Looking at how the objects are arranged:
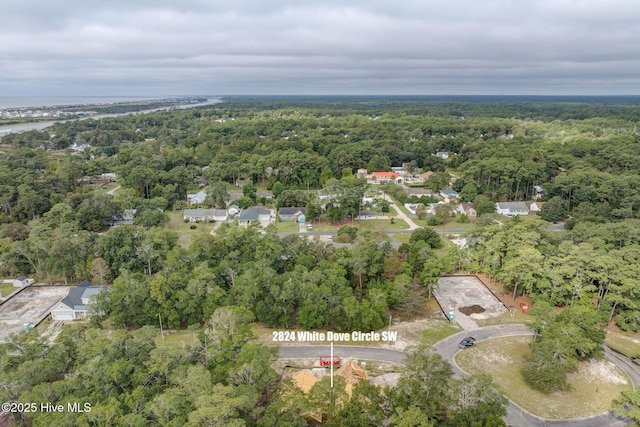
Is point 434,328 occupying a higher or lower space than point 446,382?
lower

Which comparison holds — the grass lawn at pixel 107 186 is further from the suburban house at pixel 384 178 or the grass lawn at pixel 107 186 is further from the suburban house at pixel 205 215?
the suburban house at pixel 384 178

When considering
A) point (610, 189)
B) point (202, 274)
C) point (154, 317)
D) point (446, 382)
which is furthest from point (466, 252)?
point (610, 189)

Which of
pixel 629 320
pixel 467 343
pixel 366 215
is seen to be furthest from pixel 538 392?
pixel 366 215

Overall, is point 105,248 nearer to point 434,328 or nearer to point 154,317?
point 154,317

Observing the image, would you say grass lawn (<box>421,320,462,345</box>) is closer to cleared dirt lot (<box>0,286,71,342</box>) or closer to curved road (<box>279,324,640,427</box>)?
curved road (<box>279,324,640,427</box>)

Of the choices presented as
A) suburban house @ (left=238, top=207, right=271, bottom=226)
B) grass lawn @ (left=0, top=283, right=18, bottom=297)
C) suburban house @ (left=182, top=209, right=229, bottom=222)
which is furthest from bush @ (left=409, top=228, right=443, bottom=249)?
grass lawn @ (left=0, top=283, right=18, bottom=297)

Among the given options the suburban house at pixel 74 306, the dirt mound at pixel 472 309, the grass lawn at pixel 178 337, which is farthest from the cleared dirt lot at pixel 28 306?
the dirt mound at pixel 472 309

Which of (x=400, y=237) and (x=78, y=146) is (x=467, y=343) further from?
(x=78, y=146)
